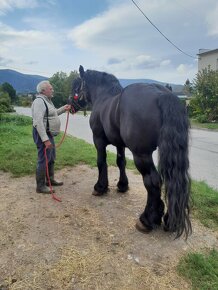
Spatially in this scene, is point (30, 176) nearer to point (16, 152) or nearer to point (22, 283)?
point (16, 152)

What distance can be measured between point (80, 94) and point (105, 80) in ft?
2.04

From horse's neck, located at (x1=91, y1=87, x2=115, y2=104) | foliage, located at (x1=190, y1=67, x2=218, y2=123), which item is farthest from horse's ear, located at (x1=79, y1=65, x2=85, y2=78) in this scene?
foliage, located at (x1=190, y1=67, x2=218, y2=123)

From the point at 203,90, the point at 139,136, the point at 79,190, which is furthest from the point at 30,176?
the point at 203,90

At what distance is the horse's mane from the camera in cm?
472

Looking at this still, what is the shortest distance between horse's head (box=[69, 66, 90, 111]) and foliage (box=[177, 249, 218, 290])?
3.13 m

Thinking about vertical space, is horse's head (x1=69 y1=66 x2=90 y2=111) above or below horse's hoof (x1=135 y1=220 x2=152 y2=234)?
above

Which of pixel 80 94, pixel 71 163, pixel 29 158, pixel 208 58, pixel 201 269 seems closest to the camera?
pixel 201 269

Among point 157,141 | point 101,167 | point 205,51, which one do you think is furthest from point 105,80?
point 205,51

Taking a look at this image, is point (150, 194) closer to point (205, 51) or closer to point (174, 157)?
point (174, 157)

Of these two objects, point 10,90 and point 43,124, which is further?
point 10,90

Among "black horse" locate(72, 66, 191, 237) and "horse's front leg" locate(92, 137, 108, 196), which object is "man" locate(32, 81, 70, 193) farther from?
"black horse" locate(72, 66, 191, 237)

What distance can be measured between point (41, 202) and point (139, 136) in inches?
82.4

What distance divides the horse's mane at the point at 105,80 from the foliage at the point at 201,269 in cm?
260

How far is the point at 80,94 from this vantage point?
529cm
